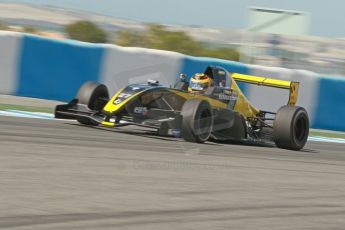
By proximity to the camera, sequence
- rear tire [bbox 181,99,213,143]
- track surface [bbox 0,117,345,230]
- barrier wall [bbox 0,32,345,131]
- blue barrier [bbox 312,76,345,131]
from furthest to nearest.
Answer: blue barrier [bbox 312,76,345,131]
barrier wall [bbox 0,32,345,131]
rear tire [bbox 181,99,213,143]
track surface [bbox 0,117,345,230]

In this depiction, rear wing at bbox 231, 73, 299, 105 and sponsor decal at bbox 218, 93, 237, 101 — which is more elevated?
rear wing at bbox 231, 73, 299, 105

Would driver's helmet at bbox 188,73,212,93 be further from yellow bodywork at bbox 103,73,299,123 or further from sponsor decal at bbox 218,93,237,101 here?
sponsor decal at bbox 218,93,237,101

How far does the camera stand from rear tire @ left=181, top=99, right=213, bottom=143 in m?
9.64

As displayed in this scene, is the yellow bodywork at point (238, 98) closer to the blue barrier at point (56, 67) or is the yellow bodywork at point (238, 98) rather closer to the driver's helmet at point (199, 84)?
the driver's helmet at point (199, 84)

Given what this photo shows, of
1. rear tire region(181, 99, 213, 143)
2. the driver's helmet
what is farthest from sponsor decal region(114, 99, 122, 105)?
the driver's helmet

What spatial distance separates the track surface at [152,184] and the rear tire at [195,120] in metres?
0.18

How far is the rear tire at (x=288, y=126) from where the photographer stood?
422 inches

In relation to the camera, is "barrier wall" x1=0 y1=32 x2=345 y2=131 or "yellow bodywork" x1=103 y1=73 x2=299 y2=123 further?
"barrier wall" x1=0 y1=32 x2=345 y2=131

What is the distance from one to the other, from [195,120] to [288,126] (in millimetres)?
1715

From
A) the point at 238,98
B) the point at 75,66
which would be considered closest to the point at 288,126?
the point at 238,98

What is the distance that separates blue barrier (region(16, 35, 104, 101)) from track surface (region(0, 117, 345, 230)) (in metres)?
4.03

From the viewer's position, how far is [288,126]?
10695mm

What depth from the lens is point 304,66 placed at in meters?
17.2

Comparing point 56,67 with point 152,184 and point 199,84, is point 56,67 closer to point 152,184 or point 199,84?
point 199,84
